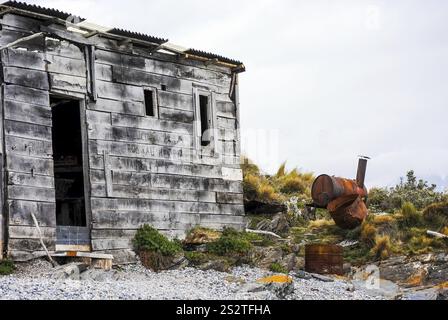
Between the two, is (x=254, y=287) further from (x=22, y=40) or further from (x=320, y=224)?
(x=320, y=224)

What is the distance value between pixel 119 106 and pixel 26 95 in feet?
8.63

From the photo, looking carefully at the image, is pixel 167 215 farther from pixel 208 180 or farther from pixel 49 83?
pixel 49 83

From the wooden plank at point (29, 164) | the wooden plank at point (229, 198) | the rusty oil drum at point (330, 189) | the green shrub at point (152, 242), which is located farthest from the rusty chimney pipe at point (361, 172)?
the wooden plank at point (29, 164)

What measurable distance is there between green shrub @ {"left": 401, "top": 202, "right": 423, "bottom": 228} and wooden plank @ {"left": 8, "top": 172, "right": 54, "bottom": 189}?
9.81 meters

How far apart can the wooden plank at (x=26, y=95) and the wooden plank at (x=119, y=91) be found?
5.21 ft

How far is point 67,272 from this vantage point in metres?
17.2

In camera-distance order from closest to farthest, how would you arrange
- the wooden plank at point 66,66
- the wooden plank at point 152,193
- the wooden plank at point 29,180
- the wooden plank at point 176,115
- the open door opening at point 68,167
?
the wooden plank at point 29,180
the wooden plank at point 66,66
the wooden plank at point 152,193
the wooden plank at point 176,115
the open door opening at point 68,167

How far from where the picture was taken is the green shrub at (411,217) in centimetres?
2372

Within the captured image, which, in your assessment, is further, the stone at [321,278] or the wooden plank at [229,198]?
the wooden plank at [229,198]

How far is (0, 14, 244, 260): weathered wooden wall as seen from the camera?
60.1 feet

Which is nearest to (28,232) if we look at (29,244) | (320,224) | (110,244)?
(29,244)

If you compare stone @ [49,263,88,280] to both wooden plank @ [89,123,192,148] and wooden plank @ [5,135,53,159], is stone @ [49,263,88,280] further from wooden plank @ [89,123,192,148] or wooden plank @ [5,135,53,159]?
wooden plank @ [89,123,192,148]

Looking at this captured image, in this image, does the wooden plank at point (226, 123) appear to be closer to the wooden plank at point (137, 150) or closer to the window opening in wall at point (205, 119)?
the window opening in wall at point (205, 119)
